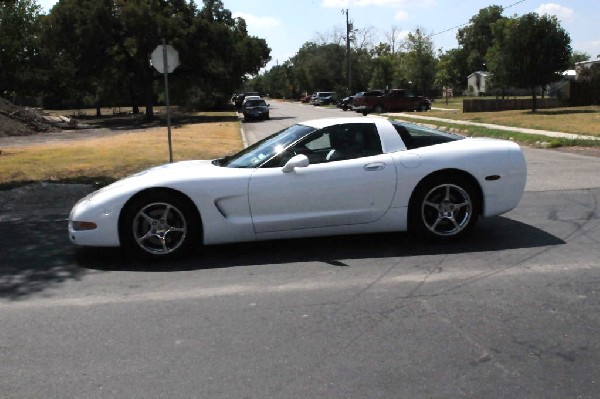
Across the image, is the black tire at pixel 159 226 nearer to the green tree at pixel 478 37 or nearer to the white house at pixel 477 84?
the white house at pixel 477 84

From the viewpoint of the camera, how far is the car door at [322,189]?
5.89m

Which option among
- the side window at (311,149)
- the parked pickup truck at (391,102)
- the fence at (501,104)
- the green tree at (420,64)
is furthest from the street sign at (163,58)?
the green tree at (420,64)

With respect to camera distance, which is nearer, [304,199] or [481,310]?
[481,310]

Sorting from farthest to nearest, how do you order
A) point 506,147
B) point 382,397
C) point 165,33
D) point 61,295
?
point 165,33, point 506,147, point 61,295, point 382,397

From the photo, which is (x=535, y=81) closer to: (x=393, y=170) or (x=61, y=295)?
(x=393, y=170)

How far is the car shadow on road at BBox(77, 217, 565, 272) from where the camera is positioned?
5.89 meters

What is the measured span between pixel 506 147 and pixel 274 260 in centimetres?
273

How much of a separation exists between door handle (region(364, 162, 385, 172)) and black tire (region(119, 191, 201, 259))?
1724mm

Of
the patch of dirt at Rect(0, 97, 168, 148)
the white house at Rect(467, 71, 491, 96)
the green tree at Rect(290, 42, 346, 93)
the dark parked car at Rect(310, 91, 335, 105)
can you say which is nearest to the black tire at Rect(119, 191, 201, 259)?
the patch of dirt at Rect(0, 97, 168, 148)

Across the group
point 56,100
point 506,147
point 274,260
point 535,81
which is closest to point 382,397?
point 274,260

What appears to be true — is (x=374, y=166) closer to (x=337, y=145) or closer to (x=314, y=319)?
(x=337, y=145)

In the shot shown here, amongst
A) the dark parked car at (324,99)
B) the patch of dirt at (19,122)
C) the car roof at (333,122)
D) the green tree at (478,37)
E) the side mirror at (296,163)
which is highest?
the green tree at (478,37)

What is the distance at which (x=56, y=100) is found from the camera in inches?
2972

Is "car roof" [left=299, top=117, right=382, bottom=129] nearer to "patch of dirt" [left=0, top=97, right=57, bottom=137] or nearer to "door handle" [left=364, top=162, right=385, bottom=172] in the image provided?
"door handle" [left=364, top=162, right=385, bottom=172]
